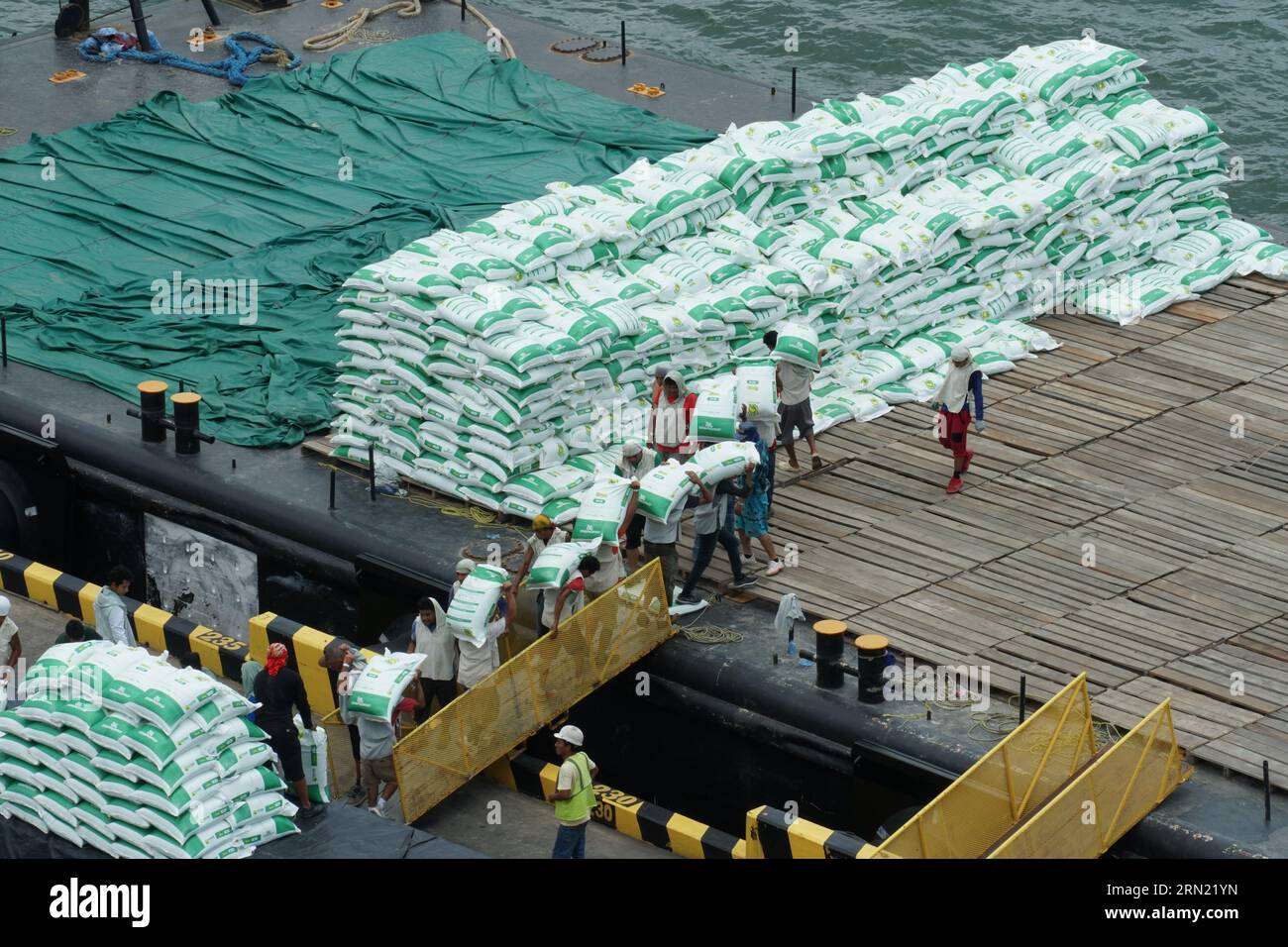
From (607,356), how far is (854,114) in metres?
5.52

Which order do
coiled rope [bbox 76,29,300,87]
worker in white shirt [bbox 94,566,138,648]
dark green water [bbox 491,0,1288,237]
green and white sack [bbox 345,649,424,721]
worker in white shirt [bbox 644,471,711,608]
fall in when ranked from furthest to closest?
dark green water [bbox 491,0,1288,237], coiled rope [bbox 76,29,300,87], worker in white shirt [bbox 94,566,138,648], worker in white shirt [bbox 644,471,711,608], green and white sack [bbox 345,649,424,721]

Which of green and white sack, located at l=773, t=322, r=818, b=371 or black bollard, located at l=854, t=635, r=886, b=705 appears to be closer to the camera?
black bollard, located at l=854, t=635, r=886, b=705

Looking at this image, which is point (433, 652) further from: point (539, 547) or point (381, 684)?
point (539, 547)

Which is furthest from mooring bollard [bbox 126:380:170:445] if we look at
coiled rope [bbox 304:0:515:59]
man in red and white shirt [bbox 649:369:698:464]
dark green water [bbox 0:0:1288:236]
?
dark green water [bbox 0:0:1288:236]

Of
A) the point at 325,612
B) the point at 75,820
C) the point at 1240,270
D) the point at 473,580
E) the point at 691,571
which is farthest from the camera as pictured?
the point at 1240,270

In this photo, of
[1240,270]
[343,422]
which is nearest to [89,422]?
[343,422]

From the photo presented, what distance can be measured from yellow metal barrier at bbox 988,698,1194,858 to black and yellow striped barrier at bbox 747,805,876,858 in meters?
1.24

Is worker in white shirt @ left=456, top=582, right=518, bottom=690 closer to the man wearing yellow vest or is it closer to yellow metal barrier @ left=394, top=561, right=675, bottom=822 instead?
yellow metal barrier @ left=394, top=561, right=675, bottom=822

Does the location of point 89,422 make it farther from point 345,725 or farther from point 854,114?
point 854,114

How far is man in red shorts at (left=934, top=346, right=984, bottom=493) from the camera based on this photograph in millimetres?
24109

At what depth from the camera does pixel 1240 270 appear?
96.4 feet

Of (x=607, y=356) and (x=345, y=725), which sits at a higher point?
(x=607, y=356)

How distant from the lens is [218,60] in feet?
116

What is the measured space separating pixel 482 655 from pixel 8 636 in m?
4.27
